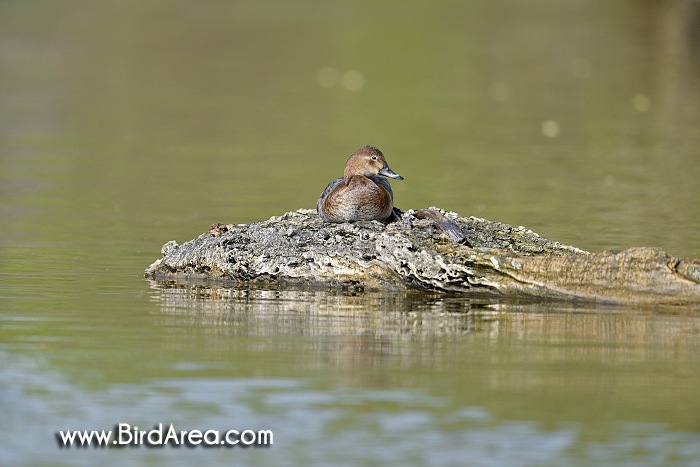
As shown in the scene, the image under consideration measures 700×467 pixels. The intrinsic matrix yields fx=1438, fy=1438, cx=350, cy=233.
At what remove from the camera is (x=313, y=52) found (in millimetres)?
34469

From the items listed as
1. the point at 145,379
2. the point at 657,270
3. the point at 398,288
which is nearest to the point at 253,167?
the point at 398,288

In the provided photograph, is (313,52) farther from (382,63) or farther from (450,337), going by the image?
(450,337)

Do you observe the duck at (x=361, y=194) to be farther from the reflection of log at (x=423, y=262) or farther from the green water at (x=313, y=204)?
the green water at (x=313, y=204)

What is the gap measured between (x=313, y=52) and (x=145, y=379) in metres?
27.3

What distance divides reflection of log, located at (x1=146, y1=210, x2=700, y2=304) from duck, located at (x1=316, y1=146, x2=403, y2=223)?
0.31 ft

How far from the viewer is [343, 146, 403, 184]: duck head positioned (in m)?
10.8

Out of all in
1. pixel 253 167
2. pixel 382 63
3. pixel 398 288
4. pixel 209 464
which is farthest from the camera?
pixel 382 63

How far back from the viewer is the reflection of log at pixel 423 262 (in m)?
9.66

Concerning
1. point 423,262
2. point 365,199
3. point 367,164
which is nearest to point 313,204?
point 367,164

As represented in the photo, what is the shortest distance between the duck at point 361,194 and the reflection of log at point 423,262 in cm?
10

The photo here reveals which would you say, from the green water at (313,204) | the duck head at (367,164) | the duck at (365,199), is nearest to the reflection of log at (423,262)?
the duck at (365,199)

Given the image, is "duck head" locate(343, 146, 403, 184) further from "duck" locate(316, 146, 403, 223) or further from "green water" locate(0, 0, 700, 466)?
"green water" locate(0, 0, 700, 466)

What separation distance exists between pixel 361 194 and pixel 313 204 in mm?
5125

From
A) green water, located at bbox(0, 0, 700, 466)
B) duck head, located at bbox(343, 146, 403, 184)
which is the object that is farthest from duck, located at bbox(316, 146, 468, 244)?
green water, located at bbox(0, 0, 700, 466)
